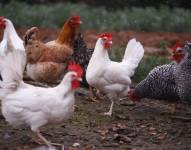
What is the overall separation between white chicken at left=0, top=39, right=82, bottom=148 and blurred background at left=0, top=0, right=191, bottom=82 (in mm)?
7883

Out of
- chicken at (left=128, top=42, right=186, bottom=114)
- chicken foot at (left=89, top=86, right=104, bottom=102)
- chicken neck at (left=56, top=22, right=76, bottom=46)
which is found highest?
chicken neck at (left=56, top=22, right=76, bottom=46)

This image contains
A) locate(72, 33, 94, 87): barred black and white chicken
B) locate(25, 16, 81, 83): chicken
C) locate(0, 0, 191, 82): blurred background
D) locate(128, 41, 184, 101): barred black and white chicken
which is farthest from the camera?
locate(0, 0, 191, 82): blurred background

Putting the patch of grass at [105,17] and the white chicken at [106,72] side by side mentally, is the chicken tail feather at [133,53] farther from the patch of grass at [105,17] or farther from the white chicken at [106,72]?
the patch of grass at [105,17]

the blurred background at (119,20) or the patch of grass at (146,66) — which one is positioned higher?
the blurred background at (119,20)

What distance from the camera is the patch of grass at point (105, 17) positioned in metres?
16.3

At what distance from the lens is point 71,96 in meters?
6.02

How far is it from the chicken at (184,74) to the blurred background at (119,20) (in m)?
5.86

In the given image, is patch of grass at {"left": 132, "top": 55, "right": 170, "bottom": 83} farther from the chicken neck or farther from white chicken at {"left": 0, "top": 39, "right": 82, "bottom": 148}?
white chicken at {"left": 0, "top": 39, "right": 82, "bottom": 148}

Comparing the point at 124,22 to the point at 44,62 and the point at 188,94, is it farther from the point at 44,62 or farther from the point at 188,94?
the point at 188,94

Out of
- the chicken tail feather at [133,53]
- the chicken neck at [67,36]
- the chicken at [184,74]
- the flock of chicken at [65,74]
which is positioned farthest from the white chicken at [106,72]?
the chicken neck at [67,36]

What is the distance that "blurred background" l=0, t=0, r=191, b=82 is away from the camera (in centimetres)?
1543

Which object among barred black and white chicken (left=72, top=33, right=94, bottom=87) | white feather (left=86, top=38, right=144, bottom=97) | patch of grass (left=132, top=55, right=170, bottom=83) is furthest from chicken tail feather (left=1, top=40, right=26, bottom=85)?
patch of grass (left=132, top=55, right=170, bottom=83)

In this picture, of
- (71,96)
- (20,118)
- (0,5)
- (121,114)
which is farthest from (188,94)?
(0,5)

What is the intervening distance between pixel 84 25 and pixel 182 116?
8.87 meters
